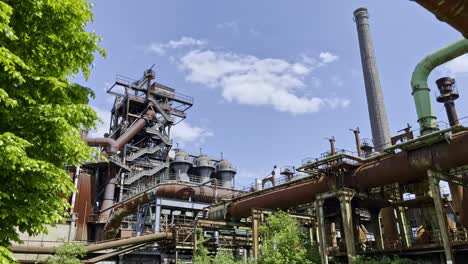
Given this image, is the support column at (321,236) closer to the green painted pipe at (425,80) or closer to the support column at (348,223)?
the support column at (348,223)

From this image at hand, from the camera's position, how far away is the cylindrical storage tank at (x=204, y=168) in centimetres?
5750

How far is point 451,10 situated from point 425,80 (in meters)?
21.7

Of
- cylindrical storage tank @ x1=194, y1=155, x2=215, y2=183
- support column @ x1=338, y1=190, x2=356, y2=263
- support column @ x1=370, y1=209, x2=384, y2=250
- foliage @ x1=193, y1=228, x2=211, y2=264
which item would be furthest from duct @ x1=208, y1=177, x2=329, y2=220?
cylindrical storage tank @ x1=194, y1=155, x2=215, y2=183

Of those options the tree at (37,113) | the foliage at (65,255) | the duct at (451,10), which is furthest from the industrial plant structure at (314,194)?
the tree at (37,113)

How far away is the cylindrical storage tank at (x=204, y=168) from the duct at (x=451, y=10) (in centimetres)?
5454

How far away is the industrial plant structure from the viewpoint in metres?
19.9

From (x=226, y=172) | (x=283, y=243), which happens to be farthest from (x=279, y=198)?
(x=226, y=172)

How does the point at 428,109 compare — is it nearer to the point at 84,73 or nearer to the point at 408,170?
the point at 408,170

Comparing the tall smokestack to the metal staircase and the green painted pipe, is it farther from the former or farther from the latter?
the metal staircase

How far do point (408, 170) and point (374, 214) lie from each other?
28.7ft

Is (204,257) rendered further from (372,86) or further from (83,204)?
(372,86)

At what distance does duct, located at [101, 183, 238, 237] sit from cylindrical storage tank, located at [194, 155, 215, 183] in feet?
60.9

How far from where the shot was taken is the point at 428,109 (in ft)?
74.1

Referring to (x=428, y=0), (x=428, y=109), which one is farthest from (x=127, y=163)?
(x=428, y=0)
